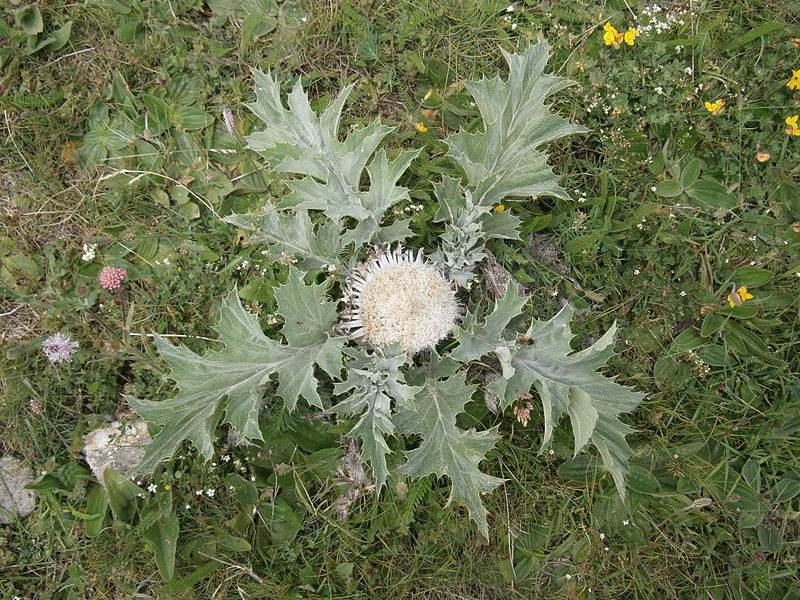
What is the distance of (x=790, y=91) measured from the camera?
11.7 ft

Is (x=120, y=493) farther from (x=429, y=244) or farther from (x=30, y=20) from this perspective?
(x=30, y=20)

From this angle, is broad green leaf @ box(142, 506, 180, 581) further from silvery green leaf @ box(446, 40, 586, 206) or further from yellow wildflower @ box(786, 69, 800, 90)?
yellow wildflower @ box(786, 69, 800, 90)

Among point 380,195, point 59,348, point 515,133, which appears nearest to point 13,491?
point 59,348

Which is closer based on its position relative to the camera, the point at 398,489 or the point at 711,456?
the point at 398,489

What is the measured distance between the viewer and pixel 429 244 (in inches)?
132

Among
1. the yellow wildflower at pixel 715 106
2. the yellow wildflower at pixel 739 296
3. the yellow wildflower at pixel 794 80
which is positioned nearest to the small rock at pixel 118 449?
the yellow wildflower at pixel 739 296

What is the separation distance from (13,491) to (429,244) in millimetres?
2881

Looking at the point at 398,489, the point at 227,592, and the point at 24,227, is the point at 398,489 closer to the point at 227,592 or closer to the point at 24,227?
the point at 227,592

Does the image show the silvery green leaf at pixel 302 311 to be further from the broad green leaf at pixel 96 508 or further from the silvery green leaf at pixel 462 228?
the broad green leaf at pixel 96 508

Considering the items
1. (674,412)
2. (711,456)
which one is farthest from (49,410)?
(711,456)

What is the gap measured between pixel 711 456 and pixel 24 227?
451 cm

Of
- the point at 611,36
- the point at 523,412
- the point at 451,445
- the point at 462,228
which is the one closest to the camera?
the point at 451,445

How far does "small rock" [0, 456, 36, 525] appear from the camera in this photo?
3307mm

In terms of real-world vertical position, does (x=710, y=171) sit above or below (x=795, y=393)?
above
